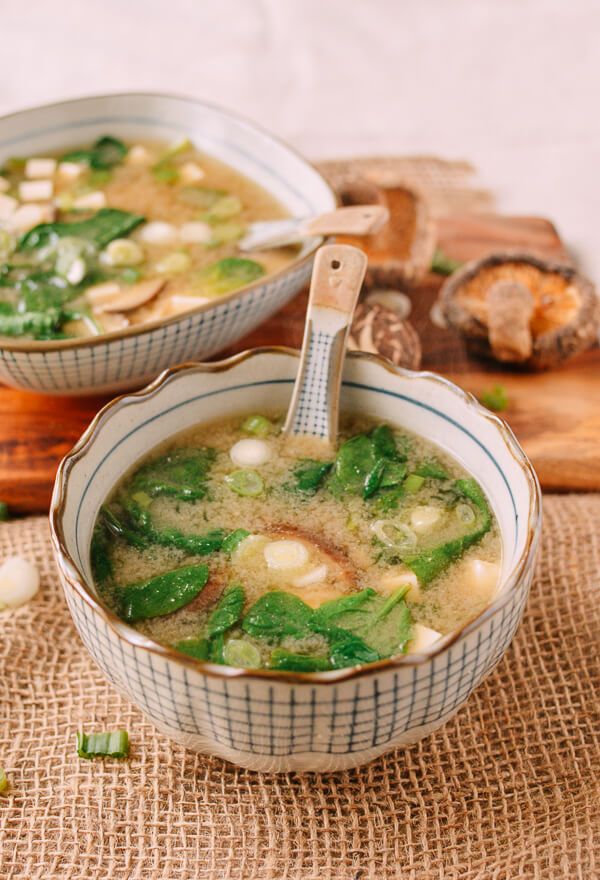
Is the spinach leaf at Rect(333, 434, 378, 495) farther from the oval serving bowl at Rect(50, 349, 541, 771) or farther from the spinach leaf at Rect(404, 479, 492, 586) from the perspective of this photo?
the spinach leaf at Rect(404, 479, 492, 586)

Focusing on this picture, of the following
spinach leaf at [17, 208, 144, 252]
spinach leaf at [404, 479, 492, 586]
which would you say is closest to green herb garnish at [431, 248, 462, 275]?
spinach leaf at [17, 208, 144, 252]

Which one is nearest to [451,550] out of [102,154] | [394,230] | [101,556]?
[101,556]

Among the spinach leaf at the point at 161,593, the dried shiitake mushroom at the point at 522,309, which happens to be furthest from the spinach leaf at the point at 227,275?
the spinach leaf at the point at 161,593

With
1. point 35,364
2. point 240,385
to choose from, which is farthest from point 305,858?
point 35,364

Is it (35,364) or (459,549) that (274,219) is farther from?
(459,549)

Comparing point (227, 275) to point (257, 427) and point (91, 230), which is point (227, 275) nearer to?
point (91, 230)

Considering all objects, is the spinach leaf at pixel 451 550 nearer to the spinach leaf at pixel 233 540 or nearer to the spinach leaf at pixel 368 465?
the spinach leaf at pixel 368 465
